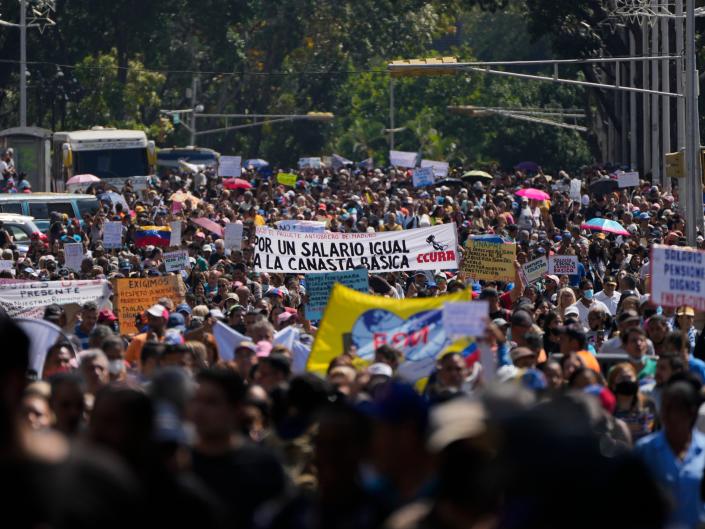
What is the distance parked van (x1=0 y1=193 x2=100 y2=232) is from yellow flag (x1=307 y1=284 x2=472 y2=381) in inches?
816

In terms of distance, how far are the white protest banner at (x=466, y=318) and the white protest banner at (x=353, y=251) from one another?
34.2 ft

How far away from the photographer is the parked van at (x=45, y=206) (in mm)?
31516

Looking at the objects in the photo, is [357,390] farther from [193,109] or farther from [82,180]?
[193,109]

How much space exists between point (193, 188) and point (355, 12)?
110 ft

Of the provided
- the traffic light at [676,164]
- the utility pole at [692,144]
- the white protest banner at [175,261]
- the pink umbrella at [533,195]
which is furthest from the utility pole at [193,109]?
the white protest banner at [175,261]

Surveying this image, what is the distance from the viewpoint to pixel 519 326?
11.3m

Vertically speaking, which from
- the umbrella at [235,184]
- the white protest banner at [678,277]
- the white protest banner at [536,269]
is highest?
the white protest banner at [678,277]

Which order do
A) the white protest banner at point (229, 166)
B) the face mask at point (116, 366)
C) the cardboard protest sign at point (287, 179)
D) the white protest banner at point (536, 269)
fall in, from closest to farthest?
the face mask at point (116, 366) < the white protest banner at point (536, 269) < the cardboard protest sign at point (287, 179) < the white protest banner at point (229, 166)

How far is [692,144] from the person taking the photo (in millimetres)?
27562

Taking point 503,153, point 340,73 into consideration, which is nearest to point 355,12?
point 340,73

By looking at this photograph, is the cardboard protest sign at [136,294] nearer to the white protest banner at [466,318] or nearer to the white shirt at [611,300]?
the white shirt at [611,300]

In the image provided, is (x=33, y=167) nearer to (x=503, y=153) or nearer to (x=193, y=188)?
(x=193, y=188)

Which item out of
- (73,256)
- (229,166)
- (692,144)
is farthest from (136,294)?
(229,166)

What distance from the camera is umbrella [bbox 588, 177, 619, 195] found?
122 feet
